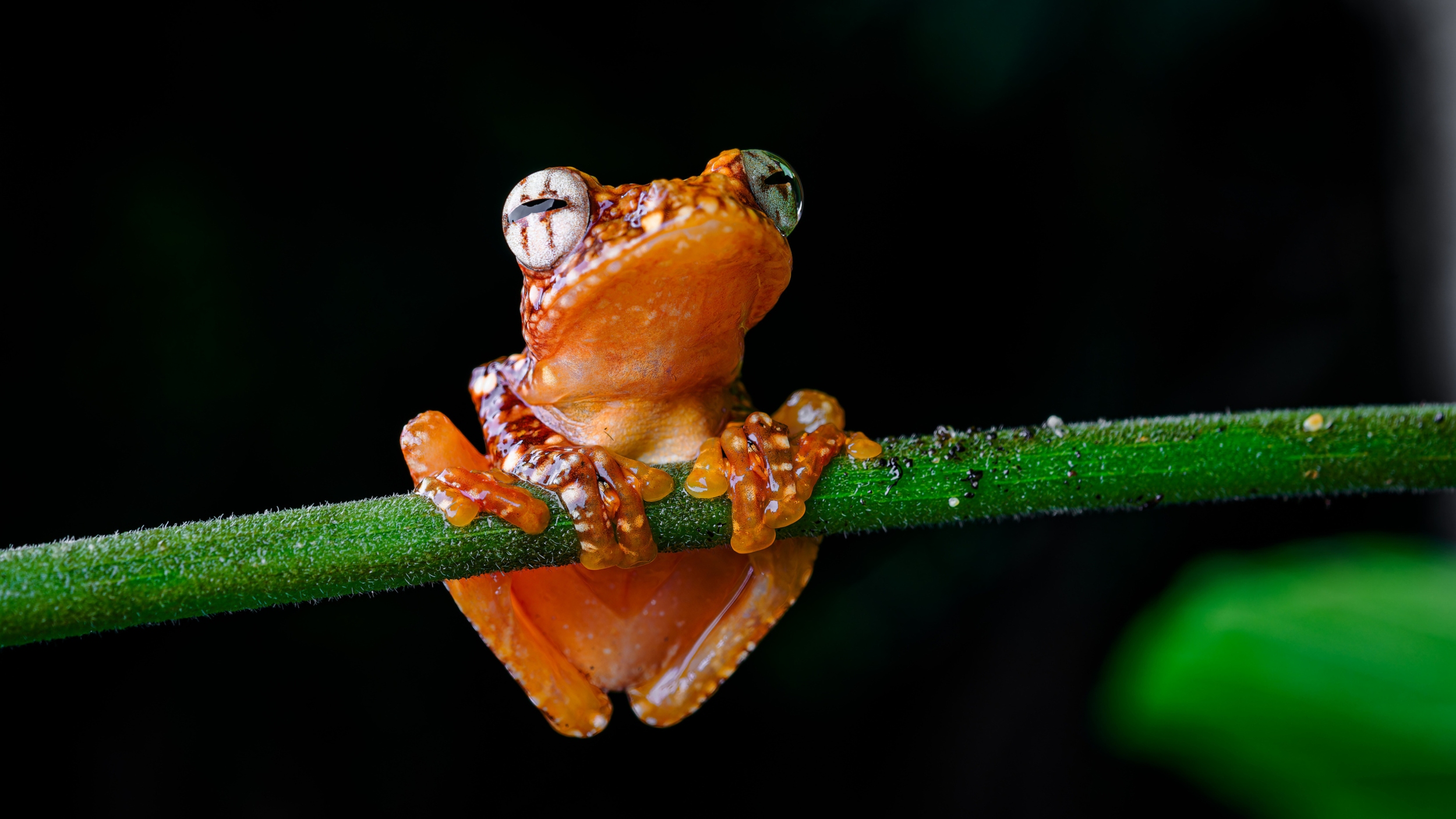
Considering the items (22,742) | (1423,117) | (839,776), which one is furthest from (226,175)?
(1423,117)

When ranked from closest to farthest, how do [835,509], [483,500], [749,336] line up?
[483,500]
[835,509]
[749,336]

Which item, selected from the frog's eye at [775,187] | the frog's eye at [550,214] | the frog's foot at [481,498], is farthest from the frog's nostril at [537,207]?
the frog's foot at [481,498]

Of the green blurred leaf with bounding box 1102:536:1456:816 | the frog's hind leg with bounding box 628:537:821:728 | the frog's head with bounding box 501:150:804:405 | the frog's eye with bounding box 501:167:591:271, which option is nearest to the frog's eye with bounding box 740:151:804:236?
the frog's head with bounding box 501:150:804:405

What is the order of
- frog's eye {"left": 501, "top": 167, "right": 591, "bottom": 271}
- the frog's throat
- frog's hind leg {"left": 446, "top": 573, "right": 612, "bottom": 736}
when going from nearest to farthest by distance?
frog's eye {"left": 501, "top": 167, "right": 591, "bottom": 271}, frog's hind leg {"left": 446, "top": 573, "right": 612, "bottom": 736}, the frog's throat

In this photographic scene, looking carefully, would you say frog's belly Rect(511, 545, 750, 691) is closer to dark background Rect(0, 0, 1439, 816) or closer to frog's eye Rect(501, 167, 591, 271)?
frog's eye Rect(501, 167, 591, 271)

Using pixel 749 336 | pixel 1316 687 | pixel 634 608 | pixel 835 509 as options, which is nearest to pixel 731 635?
pixel 634 608

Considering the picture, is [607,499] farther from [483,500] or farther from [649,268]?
[649,268]

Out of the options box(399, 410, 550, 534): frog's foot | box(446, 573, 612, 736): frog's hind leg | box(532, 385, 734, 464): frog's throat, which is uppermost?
box(532, 385, 734, 464): frog's throat
